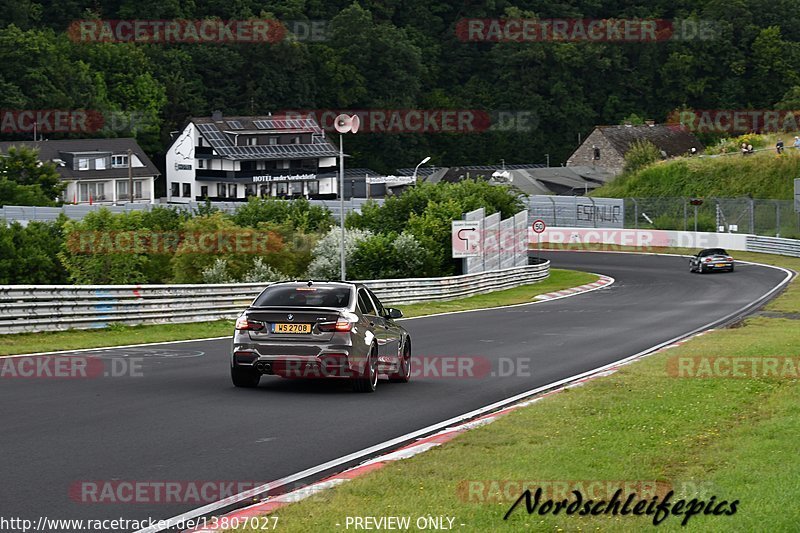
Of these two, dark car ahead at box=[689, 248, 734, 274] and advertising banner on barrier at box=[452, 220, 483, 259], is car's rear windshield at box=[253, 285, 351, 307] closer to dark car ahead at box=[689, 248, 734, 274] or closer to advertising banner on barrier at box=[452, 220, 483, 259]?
advertising banner on barrier at box=[452, 220, 483, 259]

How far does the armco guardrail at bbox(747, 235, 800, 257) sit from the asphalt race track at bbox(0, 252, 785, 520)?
135ft

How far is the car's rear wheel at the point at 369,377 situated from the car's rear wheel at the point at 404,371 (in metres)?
1.22

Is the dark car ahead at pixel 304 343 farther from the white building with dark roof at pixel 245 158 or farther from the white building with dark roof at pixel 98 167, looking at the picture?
the white building with dark roof at pixel 245 158

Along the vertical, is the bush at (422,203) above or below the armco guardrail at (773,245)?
above

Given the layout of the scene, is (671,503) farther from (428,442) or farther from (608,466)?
(428,442)

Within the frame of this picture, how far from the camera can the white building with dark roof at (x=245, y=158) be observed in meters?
114

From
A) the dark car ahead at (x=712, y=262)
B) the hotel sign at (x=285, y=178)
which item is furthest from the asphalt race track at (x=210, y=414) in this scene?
the hotel sign at (x=285, y=178)

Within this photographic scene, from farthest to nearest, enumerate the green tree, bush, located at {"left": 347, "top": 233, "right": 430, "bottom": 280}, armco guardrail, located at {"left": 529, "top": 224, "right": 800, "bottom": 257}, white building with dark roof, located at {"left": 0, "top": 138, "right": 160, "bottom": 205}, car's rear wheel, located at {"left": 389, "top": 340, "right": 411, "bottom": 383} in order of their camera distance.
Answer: white building with dark roof, located at {"left": 0, "top": 138, "right": 160, "bottom": 205} → the green tree → armco guardrail, located at {"left": 529, "top": 224, "right": 800, "bottom": 257} → bush, located at {"left": 347, "top": 233, "right": 430, "bottom": 280} → car's rear wheel, located at {"left": 389, "top": 340, "right": 411, "bottom": 383}

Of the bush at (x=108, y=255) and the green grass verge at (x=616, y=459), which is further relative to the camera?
the bush at (x=108, y=255)

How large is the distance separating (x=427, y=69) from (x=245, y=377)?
122 metres

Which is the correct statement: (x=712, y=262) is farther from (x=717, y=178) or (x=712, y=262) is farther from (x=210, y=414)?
(x=210, y=414)

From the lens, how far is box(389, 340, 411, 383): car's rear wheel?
18.3 m

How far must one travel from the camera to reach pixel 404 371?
1853 centimetres

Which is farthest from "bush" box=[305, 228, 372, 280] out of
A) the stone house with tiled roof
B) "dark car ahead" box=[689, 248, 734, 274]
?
the stone house with tiled roof
